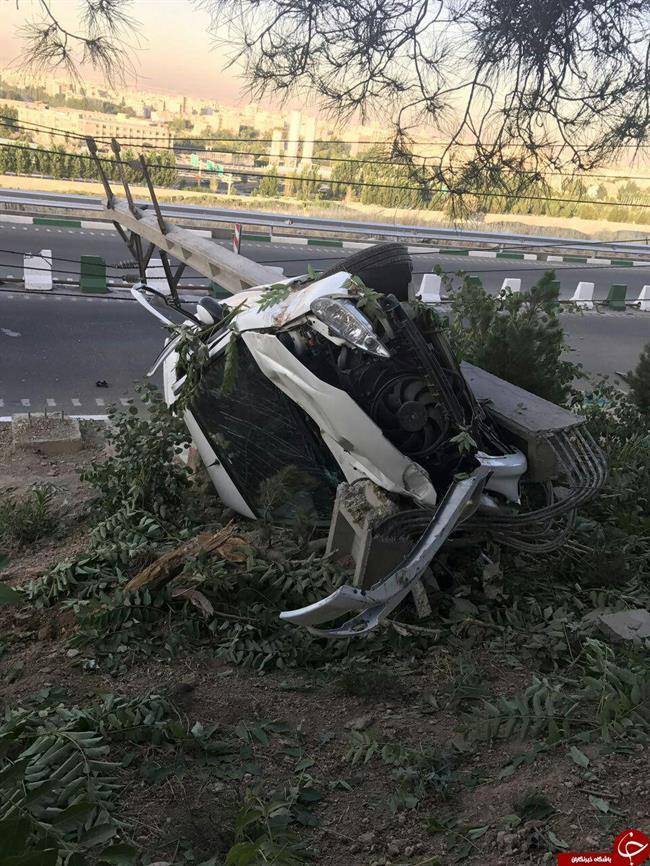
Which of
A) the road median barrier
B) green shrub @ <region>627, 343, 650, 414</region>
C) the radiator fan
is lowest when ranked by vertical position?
green shrub @ <region>627, 343, 650, 414</region>

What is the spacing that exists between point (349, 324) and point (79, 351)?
26.4 feet

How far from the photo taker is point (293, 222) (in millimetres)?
25297

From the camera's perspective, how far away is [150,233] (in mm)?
7594

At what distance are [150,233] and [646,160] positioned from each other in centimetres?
492

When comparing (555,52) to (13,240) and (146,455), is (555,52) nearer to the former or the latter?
(146,455)

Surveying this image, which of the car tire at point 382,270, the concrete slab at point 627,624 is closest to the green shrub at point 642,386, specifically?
the concrete slab at point 627,624

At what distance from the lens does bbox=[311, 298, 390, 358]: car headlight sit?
3.58 metres

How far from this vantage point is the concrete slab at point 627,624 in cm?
378

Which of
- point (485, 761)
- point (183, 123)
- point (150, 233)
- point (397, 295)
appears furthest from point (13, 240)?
point (485, 761)

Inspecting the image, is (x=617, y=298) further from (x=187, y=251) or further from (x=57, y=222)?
(x=57, y=222)

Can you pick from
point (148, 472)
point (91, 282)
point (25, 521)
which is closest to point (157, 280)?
point (91, 282)

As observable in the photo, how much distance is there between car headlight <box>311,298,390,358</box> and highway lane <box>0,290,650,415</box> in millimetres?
5227

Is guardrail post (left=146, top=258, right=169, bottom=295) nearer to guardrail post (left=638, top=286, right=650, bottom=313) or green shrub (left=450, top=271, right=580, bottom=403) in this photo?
green shrub (left=450, top=271, right=580, bottom=403)

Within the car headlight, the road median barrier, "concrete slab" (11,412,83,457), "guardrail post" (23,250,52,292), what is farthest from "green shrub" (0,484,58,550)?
the road median barrier
